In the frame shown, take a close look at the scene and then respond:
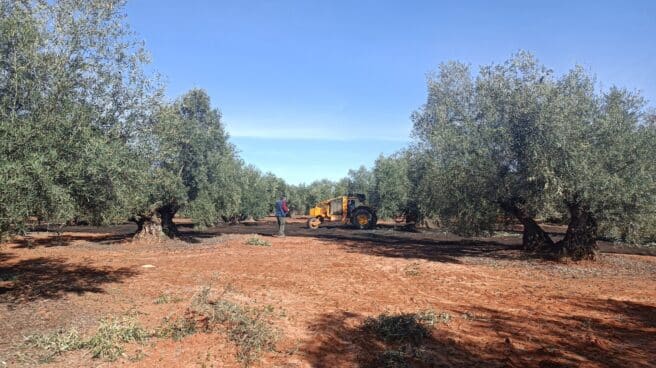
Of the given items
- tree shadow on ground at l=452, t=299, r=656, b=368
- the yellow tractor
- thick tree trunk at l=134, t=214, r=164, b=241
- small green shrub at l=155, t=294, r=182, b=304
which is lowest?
tree shadow on ground at l=452, t=299, r=656, b=368

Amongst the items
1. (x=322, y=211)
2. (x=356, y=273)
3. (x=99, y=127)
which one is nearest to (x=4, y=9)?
(x=99, y=127)

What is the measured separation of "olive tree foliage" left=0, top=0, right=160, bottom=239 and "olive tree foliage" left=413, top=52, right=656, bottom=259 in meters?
11.9

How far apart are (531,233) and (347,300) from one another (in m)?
11.5

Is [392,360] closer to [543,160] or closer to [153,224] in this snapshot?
[543,160]

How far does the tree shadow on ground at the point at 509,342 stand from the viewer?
6.89m

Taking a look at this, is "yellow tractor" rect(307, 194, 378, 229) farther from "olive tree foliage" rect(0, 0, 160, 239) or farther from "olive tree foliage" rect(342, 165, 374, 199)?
"olive tree foliage" rect(0, 0, 160, 239)

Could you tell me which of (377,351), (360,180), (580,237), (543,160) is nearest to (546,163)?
(543,160)

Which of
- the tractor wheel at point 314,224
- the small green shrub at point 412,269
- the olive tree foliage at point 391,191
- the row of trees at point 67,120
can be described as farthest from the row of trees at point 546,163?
the tractor wheel at point 314,224

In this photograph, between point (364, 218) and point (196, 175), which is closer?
point (196, 175)

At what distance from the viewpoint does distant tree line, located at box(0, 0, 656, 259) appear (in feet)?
28.7

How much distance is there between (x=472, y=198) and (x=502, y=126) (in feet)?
9.78

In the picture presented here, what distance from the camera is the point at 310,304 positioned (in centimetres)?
1059

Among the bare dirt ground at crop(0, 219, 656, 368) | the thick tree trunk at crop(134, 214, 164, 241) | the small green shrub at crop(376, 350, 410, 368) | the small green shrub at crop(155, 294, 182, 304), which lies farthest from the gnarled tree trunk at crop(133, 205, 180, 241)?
the small green shrub at crop(376, 350, 410, 368)

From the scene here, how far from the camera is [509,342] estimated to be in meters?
7.62
